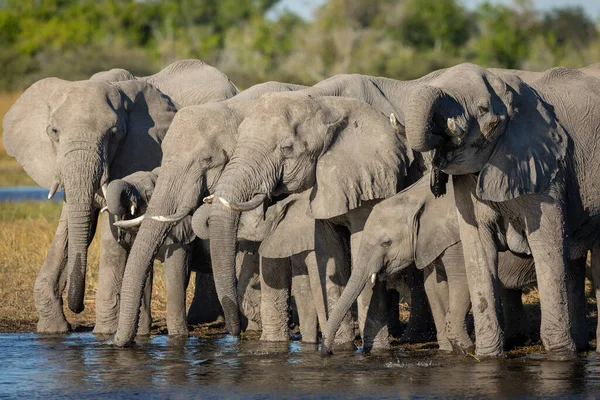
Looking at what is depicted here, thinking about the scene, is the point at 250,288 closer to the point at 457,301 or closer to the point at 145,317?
the point at 145,317

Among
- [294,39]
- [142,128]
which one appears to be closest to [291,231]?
[142,128]

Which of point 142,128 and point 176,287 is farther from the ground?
point 142,128

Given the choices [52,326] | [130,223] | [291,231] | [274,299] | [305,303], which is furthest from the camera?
[52,326]

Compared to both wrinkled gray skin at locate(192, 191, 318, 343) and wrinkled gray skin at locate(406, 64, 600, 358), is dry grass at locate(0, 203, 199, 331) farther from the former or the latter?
wrinkled gray skin at locate(406, 64, 600, 358)

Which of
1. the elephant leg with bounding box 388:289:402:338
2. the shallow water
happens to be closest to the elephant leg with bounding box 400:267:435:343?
the elephant leg with bounding box 388:289:402:338

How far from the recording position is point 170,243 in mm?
9867

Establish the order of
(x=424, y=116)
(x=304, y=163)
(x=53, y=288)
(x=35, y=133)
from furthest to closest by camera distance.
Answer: (x=35, y=133)
(x=53, y=288)
(x=304, y=163)
(x=424, y=116)

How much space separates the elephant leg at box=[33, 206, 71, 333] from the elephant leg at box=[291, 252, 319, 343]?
1931 millimetres

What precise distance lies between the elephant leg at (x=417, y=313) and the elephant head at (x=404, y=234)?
0.80 meters

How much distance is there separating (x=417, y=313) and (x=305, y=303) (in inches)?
30.7

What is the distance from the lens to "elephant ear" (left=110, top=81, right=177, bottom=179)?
33.8 feet

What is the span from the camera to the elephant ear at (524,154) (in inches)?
313

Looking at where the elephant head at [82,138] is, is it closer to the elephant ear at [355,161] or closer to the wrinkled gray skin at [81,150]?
the wrinkled gray skin at [81,150]

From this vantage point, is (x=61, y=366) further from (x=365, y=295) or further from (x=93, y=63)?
(x=93, y=63)
